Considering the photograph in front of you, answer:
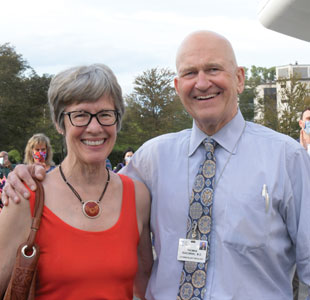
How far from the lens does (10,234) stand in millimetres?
2383

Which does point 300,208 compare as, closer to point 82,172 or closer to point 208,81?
point 208,81

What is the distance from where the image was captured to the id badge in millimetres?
2613

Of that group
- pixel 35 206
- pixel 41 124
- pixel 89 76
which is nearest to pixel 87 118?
pixel 89 76

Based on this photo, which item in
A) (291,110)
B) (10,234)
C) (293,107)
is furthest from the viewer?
(293,107)

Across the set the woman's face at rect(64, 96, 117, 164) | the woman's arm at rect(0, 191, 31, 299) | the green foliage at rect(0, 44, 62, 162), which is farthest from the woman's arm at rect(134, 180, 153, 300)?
the green foliage at rect(0, 44, 62, 162)

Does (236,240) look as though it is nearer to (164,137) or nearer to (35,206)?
(164,137)

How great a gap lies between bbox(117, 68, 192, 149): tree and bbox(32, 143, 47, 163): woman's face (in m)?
33.3

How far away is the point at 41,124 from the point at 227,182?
3898cm

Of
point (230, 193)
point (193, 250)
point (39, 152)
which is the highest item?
point (39, 152)

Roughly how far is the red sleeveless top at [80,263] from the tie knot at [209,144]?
2.33 ft

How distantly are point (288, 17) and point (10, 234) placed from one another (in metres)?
5.71

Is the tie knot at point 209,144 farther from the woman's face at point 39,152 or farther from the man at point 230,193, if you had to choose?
the woman's face at point 39,152

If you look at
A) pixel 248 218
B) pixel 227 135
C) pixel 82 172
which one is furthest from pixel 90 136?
pixel 248 218

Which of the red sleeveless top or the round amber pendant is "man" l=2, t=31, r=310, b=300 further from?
the round amber pendant
